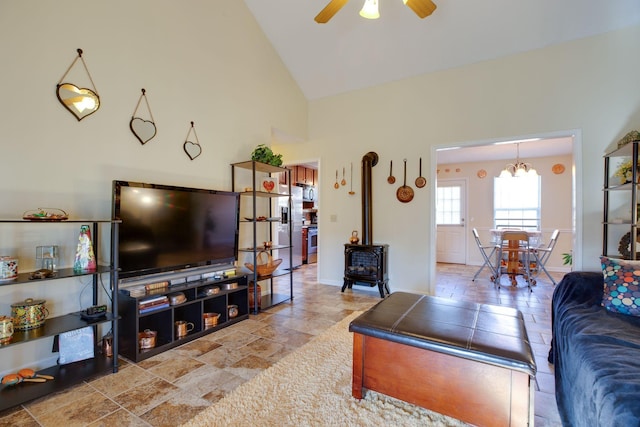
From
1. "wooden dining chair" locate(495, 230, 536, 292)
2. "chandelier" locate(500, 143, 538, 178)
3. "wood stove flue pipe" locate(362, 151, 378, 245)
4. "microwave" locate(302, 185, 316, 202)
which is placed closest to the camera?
"wood stove flue pipe" locate(362, 151, 378, 245)

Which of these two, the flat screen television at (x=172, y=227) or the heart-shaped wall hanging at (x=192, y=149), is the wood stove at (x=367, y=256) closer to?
the flat screen television at (x=172, y=227)

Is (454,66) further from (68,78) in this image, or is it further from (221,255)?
(68,78)

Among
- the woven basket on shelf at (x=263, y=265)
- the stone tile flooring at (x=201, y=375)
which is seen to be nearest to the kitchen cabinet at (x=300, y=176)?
the woven basket on shelf at (x=263, y=265)

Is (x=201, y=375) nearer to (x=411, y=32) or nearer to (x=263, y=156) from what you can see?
(x=263, y=156)

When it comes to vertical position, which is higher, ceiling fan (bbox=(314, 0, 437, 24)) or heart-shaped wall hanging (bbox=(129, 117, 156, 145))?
ceiling fan (bbox=(314, 0, 437, 24))

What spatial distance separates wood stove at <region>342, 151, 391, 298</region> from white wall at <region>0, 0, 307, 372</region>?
1.84 meters

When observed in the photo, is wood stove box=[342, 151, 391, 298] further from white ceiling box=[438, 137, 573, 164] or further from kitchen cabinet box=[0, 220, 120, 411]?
kitchen cabinet box=[0, 220, 120, 411]

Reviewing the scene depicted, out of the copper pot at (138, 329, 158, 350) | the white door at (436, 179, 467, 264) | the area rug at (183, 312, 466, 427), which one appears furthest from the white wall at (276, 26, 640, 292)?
the white door at (436, 179, 467, 264)

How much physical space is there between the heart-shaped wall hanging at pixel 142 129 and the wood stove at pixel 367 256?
2834 mm

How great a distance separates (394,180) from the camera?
443 centimetres

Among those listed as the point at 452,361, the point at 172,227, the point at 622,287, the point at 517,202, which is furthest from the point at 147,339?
the point at 517,202

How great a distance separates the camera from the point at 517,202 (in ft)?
22.1

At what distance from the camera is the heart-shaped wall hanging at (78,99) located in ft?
7.39

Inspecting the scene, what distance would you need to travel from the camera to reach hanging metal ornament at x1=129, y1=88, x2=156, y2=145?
2.69 meters
